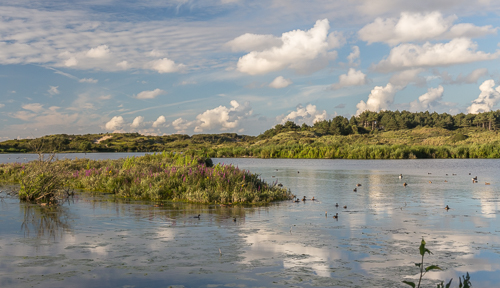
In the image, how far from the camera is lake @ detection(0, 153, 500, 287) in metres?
7.09

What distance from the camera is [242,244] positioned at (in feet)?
31.0

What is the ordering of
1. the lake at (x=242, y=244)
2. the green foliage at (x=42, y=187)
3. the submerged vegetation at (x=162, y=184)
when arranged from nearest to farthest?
the lake at (x=242, y=244) → the green foliage at (x=42, y=187) → the submerged vegetation at (x=162, y=184)

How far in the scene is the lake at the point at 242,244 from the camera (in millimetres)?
7094

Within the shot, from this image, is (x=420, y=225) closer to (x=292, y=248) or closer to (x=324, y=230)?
(x=324, y=230)

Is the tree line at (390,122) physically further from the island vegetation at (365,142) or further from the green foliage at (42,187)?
the green foliage at (42,187)

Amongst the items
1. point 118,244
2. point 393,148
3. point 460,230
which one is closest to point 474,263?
point 460,230

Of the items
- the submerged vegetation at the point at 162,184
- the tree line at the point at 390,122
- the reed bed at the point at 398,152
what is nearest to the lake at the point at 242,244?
the submerged vegetation at the point at 162,184

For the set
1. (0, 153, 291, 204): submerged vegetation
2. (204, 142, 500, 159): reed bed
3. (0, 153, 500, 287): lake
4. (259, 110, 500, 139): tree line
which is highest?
(259, 110, 500, 139): tree line

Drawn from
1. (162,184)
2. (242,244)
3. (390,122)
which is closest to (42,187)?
(162,184)

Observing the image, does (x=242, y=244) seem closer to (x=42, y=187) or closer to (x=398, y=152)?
(x=42, y=187)

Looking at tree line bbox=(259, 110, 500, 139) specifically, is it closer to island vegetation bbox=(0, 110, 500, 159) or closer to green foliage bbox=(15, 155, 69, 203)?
island vegetation bbox=(0, 110, 500, 159)

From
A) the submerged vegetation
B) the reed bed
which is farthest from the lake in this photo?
the reed bed

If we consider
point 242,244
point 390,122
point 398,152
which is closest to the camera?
point 242,244

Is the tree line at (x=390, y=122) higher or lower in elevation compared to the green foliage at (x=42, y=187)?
higher
